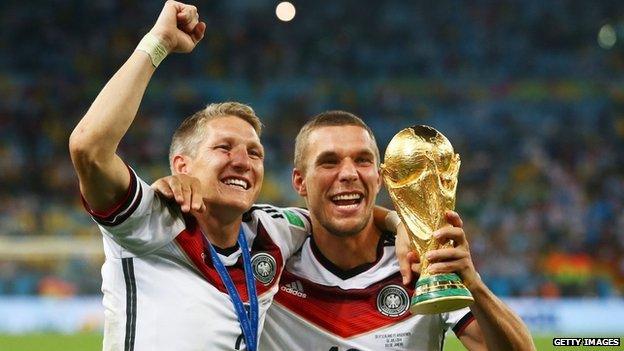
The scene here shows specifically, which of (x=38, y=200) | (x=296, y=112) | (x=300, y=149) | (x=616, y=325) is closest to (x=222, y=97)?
(x=296, y=112)

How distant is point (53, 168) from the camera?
53.1ft

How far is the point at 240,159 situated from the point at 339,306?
2.50 ft

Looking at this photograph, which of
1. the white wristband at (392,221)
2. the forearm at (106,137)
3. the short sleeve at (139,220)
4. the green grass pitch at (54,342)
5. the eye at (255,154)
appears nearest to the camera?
the forearm at (106,137)

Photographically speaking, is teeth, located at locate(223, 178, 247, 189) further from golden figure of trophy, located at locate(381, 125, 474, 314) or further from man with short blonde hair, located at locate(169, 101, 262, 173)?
golden figure of trophy, located at locate(381, 125, 474, 314)

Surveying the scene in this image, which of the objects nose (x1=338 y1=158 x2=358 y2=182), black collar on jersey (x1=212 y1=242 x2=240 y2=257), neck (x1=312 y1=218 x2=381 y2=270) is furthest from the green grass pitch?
black collar on jersey (x1=212 y1=242 x2=240 y2=257)

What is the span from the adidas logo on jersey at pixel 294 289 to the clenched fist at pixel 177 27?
1.16 meters

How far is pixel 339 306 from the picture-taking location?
3.76 meters

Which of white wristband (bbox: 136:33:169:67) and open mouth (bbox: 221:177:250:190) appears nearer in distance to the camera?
white wristband (bbox: 136:33:169:67)

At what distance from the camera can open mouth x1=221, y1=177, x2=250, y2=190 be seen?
3465mm

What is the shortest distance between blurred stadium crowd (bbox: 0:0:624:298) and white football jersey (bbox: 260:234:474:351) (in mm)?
Result: 9634

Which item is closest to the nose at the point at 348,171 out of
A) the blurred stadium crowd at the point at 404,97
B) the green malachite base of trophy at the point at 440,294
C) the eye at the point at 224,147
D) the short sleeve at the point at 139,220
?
the eye at the point at 224,147

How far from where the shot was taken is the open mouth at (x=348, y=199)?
3682mm

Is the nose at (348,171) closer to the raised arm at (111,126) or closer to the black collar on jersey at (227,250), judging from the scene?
the black collar on jersey at (227,250)

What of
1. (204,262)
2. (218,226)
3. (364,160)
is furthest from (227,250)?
(364,160)
